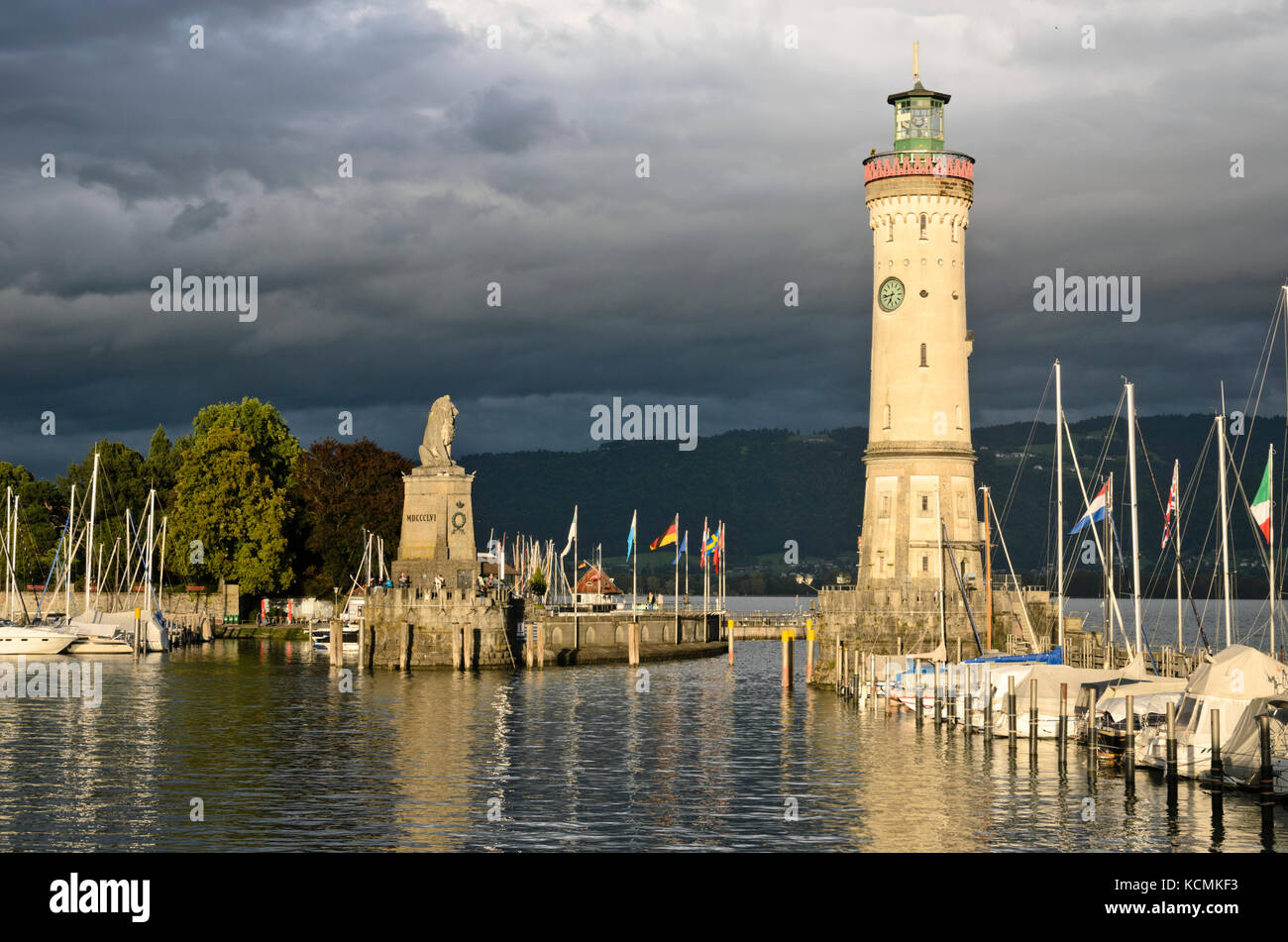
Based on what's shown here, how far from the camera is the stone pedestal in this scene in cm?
8769

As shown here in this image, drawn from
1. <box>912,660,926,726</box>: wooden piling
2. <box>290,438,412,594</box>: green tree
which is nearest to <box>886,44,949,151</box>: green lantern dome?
<box>912,660,926,726</box>: wooden piling

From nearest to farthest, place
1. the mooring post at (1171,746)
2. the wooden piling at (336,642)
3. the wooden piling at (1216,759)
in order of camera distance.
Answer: the wooden piling at (1216,759)
the mooring post at (1171,746)
the wooden piling at (336,642)

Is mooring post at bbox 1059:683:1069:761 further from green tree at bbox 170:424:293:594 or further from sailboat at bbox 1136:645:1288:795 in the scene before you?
green tree at bbox 170:424:293:594

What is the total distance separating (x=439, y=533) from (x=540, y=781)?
4261 centimetres

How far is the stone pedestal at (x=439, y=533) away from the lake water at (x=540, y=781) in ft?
41.8

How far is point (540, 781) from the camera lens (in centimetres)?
4703

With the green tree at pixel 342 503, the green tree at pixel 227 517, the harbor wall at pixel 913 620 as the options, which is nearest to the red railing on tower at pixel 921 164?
the harbor wall at pixel 913 620

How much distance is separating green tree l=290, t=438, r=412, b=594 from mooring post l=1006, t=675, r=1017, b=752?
2987 inches

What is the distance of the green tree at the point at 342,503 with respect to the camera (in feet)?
408

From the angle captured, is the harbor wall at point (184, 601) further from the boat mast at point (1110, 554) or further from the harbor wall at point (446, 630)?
the boat mast at point (1110, 554)

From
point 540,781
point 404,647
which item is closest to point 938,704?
point 540,781

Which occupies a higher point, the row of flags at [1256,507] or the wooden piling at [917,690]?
the row of flags at [1256,507]
